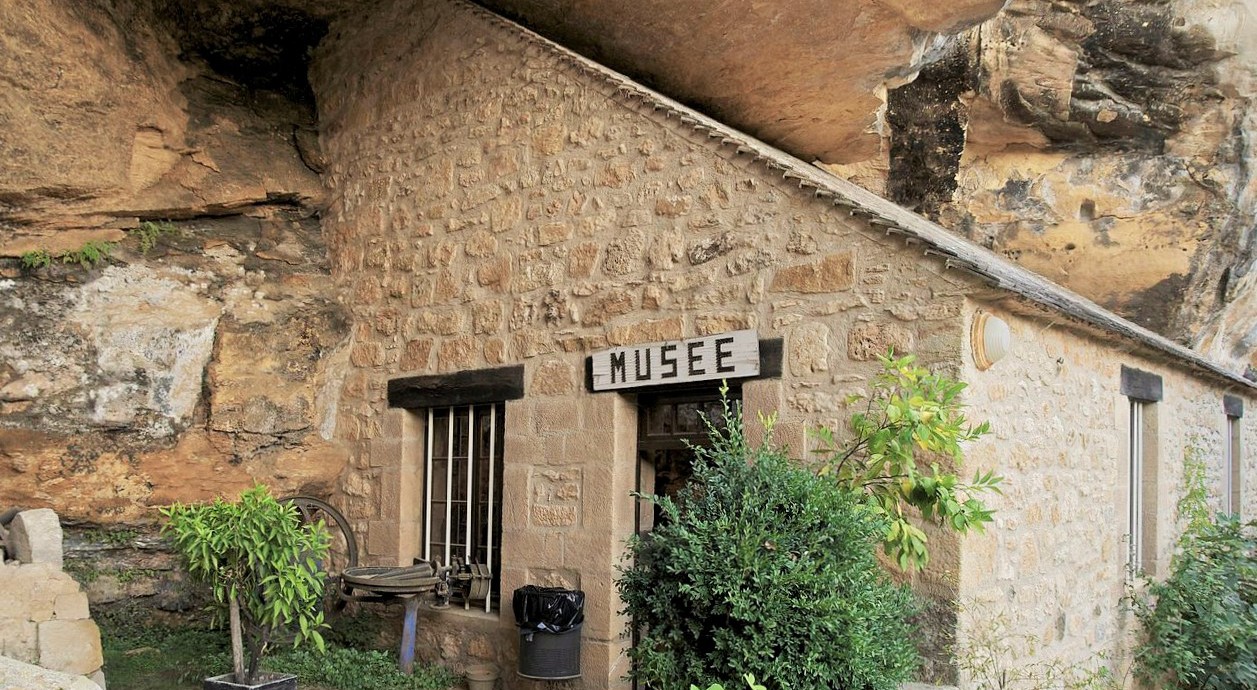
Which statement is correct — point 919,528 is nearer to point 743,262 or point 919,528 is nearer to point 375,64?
point 743,262

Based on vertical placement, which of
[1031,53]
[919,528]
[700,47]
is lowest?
[919,528]

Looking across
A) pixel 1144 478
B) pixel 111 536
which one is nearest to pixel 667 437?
pixel 111 536

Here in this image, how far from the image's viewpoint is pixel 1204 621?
7426 millimetres

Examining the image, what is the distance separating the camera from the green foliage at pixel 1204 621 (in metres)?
7.28

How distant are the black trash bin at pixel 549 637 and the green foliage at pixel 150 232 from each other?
4.24 m

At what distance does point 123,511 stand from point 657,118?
4.71 metres

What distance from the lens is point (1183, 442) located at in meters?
8.63

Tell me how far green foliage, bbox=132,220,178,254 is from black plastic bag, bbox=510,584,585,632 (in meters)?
4.21

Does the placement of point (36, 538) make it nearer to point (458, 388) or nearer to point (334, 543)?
point (458, 388)

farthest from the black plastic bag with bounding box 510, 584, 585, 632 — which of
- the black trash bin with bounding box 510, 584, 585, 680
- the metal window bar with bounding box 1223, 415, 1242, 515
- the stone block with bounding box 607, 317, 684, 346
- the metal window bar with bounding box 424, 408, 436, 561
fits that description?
the metal window bar with bounding box 1223, 415, 1242, 515

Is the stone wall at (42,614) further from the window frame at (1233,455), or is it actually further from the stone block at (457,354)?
the window frame at (1233,455)

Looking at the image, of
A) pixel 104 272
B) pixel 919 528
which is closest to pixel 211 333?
pixel 104 272

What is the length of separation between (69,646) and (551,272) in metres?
3.50

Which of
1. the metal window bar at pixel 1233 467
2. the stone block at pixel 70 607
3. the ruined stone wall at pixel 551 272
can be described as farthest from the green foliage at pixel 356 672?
the metal window bar at pixel 1233 467
